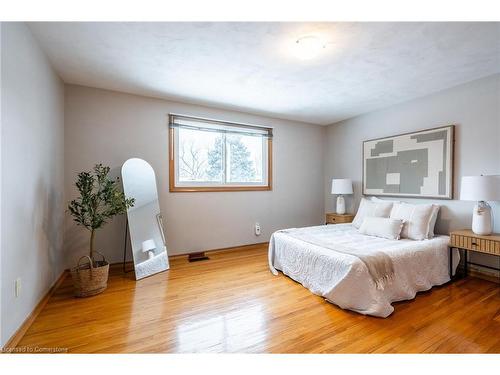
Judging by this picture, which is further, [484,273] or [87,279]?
[484,273]

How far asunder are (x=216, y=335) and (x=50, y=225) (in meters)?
2.06

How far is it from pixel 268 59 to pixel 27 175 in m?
2.35

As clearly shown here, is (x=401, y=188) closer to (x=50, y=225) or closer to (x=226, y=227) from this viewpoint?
(x=226, y=227)

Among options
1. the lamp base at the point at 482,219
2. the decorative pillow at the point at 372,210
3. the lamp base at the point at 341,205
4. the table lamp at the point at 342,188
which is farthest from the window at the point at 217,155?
the lamp base at the point at 482,219

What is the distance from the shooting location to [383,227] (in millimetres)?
2900

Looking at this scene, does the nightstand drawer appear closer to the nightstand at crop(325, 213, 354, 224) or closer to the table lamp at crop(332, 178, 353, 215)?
the nightstand at crop(325, 213, 354, 224)

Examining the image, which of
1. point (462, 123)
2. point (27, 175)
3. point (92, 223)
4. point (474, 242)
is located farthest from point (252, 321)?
point (462, 123)

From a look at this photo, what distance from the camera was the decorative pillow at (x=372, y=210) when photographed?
3232 mm

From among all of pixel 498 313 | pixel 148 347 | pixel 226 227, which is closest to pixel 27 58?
pixel 148 347

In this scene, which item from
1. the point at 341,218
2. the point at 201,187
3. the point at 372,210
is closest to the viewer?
the point at 372,210

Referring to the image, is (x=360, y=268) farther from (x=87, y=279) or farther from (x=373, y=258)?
(x=87, y=279)

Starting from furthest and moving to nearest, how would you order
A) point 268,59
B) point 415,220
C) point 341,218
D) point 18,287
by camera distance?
point 341,218 < point 415,220 < point 268,59 < point 18,287
